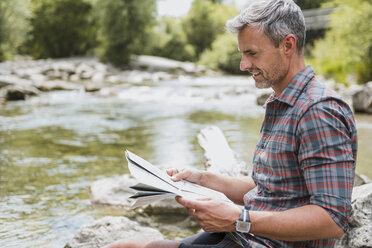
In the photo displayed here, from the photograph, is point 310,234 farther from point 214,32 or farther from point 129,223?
point 214,32

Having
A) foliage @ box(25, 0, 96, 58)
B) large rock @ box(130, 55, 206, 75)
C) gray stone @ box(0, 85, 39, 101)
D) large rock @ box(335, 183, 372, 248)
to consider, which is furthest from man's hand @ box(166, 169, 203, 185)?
foliage @ box(25, 0, 96, 58)

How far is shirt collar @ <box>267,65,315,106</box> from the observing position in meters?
1.48

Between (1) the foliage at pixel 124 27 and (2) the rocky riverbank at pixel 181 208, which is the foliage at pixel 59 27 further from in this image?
(2) the rocky riverbank at pixel 181 208

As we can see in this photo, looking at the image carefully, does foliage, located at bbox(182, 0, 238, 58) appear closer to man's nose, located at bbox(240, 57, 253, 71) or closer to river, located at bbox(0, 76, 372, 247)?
river, located at bbox(0, 76, 372, 247)

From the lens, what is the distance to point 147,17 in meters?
28.6

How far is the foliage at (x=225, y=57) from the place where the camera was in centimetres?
3055

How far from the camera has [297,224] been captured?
134 cm

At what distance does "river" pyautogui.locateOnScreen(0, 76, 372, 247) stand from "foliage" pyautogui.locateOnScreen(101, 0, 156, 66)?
50.7 feet

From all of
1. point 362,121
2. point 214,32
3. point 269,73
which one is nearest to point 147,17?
point 214,32

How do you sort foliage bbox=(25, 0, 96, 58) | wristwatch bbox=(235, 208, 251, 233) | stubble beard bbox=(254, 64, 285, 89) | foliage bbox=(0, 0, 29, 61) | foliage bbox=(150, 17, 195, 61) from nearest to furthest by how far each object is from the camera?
wristwatch bbox=(235, 208, 251, 233)
stubble beard bbox=(254, 64, 285, 89)
foliage bbox=(0, 0, 29, 61)
foliage bbox=(25, 0, 96, 58)
foliage bbox=(150, 17, 195, 61)

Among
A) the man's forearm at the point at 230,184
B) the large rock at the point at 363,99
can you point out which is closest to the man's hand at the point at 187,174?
the man's forearm at the point at 230,184

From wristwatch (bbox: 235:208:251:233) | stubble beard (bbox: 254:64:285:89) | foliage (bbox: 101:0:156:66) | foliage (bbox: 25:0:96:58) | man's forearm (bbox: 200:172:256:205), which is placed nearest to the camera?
wristwatch (bbox: 235:208:251:233)

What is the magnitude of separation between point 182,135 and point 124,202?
388cm

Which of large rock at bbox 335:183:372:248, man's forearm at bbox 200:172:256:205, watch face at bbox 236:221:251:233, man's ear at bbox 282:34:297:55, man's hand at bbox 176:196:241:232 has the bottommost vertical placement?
large rock at bbox 335:183:372:248
